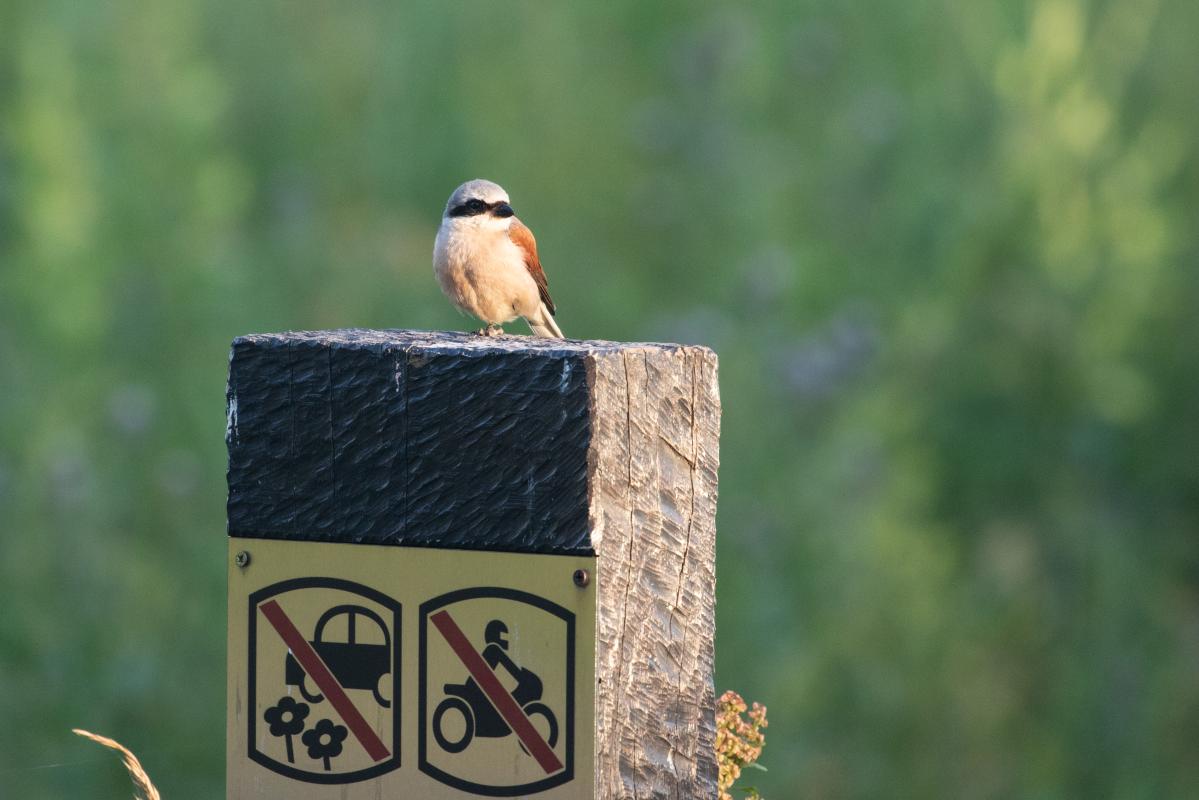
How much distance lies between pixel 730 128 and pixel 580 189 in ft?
4.14

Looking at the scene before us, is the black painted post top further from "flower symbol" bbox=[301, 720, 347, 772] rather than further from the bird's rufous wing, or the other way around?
the bird's rufous wing

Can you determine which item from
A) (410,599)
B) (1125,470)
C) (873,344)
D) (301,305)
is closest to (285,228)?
(301,305)

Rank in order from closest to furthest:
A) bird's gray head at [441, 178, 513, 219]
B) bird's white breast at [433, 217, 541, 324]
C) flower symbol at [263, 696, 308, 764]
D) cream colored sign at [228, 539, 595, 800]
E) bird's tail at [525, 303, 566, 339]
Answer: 1. cream colored sign at [228, 539, 595, 800]
2. flower symbol at [263, 696, 308, 764]
3. bird's white breast at [433, 217, 541, 324]
4. bird's gray head at [441, 178, 513, 219]
5. bird's tail at [525, 303, 566, 339]

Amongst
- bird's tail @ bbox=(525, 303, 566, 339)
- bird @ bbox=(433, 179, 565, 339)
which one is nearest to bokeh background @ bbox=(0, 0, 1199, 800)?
bird's tail @ bbox=(525, 303, 566, 339)

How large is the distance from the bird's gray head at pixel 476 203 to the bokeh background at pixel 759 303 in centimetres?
451

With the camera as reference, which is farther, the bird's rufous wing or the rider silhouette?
the bird's rufous wing

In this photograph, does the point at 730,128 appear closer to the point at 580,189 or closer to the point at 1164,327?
the point at 580,189

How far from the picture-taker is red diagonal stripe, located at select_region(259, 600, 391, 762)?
2.28 m

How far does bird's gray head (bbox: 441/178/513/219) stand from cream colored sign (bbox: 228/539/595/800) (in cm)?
270

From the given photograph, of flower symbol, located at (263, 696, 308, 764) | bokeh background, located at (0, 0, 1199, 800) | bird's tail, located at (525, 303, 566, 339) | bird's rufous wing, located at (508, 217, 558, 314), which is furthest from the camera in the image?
bokeh background, located at (0, 0, 1199, 800)

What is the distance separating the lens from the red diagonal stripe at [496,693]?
2207 millimetres

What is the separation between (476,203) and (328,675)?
2.82 m

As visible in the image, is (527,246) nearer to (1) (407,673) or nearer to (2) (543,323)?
(2) (543,323)

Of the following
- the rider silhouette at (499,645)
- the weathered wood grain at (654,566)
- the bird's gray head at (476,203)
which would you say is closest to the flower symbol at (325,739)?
the rider silhouette at (499,645)
